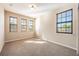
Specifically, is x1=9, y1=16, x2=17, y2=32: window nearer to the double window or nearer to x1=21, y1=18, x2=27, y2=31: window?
the double window

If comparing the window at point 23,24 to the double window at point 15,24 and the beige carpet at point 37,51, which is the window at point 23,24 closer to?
the double window at point 15,24

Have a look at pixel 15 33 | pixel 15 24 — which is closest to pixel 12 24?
pixel 15 24

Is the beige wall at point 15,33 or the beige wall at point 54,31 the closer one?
the beige wall at point 54,31

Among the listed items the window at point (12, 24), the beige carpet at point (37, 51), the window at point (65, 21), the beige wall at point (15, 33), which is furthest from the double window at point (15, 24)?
the window at point (65, 21)

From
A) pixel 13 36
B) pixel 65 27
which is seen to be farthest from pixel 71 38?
pixel 13 36

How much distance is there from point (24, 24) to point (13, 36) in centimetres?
199

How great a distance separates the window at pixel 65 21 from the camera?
200 inches

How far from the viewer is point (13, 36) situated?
7.50 metres

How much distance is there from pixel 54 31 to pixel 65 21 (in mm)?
1367

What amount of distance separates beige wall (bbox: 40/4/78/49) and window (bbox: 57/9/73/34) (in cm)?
26

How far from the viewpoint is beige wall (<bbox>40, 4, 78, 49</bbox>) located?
15.4 ft

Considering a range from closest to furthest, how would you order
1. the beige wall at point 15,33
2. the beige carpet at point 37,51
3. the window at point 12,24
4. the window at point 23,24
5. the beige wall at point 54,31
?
the beige carpet at point 37,51 < the beige wall at point 54,31 < the beige wall at point 15,33 < the window at point 12,24 < the window at point 23,24

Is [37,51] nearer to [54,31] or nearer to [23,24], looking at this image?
[54,31]

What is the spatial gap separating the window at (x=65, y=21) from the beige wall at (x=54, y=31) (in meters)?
0.26
